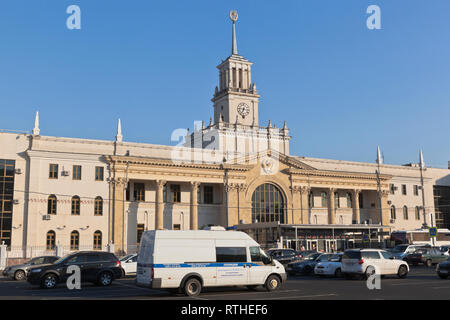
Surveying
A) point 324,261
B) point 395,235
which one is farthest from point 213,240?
point 395,235

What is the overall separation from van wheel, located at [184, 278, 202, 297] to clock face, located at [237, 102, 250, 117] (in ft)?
179

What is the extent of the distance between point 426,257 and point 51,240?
31862mm

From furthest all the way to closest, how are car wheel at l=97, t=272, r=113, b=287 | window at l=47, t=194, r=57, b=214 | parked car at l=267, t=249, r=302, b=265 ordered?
window at l=47, t=194, r=57, b=214, parked car at l=267, t=249, r=302, b=265, car wheel at l=97, t=272, r=113, b=287

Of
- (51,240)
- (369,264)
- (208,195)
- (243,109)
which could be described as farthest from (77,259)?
(243,109)

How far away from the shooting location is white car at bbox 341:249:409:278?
24484 mm

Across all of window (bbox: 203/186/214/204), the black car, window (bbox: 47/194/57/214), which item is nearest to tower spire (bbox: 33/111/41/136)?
window (bbox: 47/194/57/214)

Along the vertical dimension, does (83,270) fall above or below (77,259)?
below

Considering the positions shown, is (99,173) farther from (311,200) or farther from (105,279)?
(311,200)

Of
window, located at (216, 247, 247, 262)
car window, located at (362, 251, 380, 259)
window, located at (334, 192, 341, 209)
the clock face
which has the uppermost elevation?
the clock face

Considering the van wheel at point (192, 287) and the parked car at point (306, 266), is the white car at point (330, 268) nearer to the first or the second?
the parked car at point (306, 266)

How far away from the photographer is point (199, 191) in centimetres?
5359

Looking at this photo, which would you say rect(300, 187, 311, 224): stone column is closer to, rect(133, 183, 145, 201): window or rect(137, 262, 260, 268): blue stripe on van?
rect(133, 183, 145, 201): window
